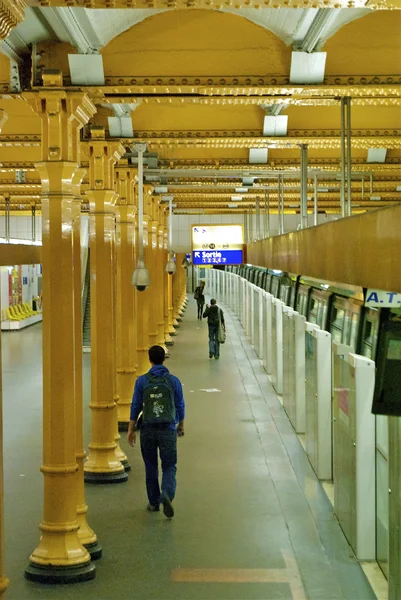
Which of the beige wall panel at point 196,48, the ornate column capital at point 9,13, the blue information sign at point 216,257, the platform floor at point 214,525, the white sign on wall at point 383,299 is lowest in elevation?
the platform floor at point 214,525

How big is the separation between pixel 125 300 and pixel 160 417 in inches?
202

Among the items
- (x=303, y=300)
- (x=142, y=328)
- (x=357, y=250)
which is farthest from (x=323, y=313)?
(x=357, y=250)

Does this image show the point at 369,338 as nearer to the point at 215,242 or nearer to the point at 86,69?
the point at 86,69

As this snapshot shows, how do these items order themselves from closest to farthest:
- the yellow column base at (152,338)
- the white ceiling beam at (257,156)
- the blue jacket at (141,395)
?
the blue jacket at (141,395), the white ceiling beam at (257,156), the yellow column base at (152,338)

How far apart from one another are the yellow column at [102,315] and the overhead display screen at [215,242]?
20488 mm

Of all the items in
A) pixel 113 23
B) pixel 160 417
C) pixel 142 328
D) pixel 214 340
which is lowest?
pixel 214 340

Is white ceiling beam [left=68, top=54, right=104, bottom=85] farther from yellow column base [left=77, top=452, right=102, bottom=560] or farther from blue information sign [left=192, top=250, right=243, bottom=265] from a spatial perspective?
blue information sign [left=192, top=250, right=243, bottom=265]

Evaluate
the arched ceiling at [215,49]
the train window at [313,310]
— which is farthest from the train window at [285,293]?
the arched ceiling at [215,49]

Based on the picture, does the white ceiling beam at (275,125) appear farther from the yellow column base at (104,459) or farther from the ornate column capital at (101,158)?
the yellow column base at (104,459)

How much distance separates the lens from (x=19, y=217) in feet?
128

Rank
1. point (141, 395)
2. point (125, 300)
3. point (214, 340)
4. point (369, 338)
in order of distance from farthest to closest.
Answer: point (214, 340) → point (125, 300) → point (369, 338) → point (141, 395)

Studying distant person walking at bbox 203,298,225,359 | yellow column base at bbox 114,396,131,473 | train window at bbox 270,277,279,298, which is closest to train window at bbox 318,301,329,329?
yellow column base at bbox 114,396,131,473

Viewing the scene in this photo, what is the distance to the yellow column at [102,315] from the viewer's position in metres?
10.8

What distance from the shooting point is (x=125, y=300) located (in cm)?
1409
